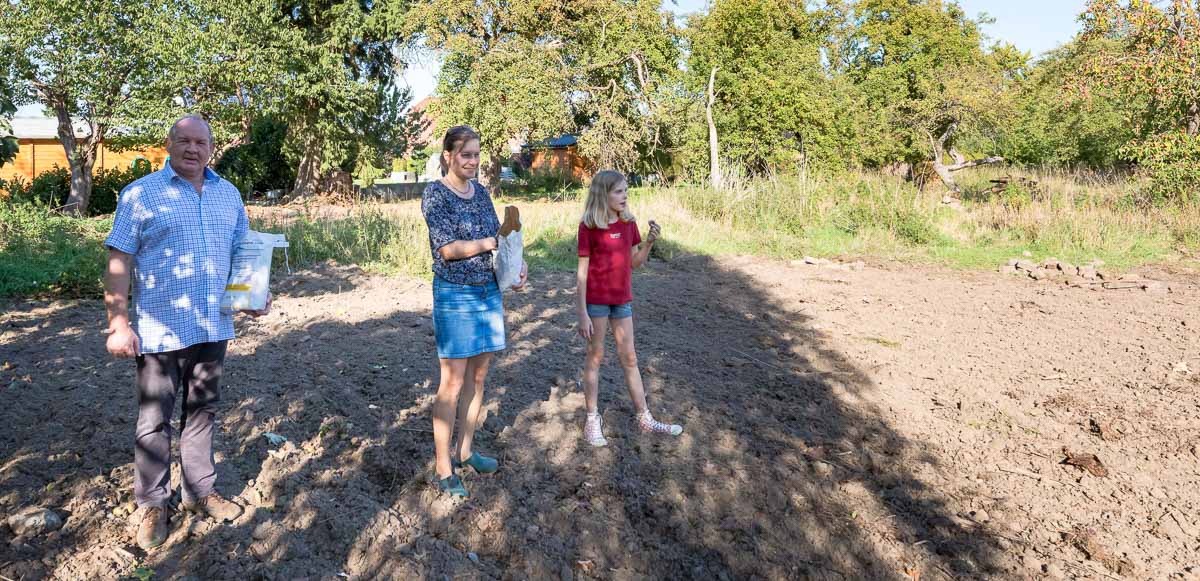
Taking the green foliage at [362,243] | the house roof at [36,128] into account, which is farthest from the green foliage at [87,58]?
the house roof at [36,128]

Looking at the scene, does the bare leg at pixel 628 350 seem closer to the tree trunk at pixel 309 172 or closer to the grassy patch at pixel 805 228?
the grassy patch at pixel 805 228

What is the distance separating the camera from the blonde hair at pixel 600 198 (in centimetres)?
406

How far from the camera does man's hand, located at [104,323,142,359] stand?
283 centimetres

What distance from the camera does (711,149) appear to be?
931 inches

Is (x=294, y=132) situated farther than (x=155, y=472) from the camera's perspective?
Yes

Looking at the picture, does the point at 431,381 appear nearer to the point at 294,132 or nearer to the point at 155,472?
the point at 155,472

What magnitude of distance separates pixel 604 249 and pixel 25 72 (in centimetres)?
1899

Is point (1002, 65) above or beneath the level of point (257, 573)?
above

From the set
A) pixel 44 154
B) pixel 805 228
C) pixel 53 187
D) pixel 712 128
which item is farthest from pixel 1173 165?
pixel 44 154

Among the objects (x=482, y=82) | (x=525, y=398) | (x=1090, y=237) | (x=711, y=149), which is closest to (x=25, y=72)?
(x=482, y=82)

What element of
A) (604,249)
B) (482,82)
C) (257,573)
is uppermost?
(482,82)

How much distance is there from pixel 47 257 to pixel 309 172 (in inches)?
641

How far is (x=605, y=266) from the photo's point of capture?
13.6 ft

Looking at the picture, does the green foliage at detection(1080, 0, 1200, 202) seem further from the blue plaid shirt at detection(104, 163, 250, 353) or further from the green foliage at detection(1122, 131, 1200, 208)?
the blue plaid shirt at detection(104, 163, 250, 353)
